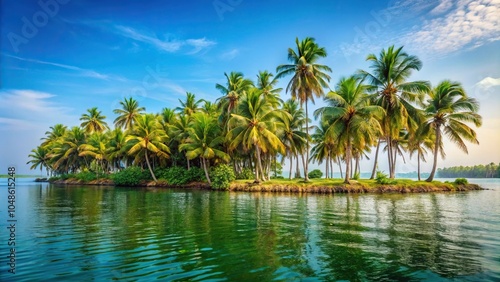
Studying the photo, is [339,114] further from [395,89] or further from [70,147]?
[70,147]

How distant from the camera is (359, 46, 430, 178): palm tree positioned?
34.6 m

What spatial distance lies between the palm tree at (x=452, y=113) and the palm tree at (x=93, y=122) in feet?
228

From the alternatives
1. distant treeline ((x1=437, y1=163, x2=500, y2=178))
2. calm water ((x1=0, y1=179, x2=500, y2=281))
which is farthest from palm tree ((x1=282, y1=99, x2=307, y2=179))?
distant treeline ((x1=437, y1=163, x2=500, y2=178))

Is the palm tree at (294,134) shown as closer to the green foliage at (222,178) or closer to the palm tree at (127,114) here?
the green foliage at (222,178)

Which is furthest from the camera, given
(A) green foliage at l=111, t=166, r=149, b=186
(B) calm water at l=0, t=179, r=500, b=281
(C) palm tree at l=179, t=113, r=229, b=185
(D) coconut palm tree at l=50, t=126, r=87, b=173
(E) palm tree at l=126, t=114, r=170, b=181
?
(D) coconut palm tree at l=50, t=126, r=87, b=173

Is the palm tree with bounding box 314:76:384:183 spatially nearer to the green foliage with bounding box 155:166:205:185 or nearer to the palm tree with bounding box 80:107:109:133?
the green foliage with bounding box 155:166:205:185

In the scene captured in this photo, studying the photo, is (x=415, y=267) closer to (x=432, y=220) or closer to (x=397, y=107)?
(x=432, y=220)

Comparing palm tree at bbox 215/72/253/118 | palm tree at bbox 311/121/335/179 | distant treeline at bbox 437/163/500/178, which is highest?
palm tree at bbox 215/72/253/118

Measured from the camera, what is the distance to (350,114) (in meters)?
34.4

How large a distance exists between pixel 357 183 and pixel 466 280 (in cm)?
2864

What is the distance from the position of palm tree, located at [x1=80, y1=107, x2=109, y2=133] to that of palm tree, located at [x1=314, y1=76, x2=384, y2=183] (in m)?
58.0

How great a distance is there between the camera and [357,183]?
34062 millimetres

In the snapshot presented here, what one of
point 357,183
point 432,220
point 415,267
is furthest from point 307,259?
point 357,183

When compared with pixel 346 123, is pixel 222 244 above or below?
below
